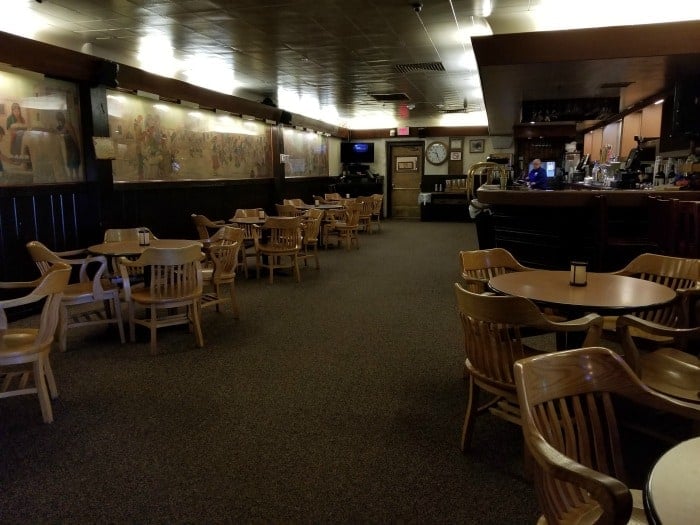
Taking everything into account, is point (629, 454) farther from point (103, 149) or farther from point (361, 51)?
point (103, 149)

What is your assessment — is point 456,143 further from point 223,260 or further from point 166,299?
point 166,299

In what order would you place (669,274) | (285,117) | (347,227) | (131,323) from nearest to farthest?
(669,274) → (131,323) → (347,227) → (285,117)

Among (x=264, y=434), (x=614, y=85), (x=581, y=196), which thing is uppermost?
(x=614, y=85)

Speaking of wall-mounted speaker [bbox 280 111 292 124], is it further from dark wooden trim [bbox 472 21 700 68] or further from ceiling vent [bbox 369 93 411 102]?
dark wooden trim [bbox 472 21 700 68]

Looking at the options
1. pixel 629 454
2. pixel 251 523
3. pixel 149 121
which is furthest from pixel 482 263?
pixel 149 121

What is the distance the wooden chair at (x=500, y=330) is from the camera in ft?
7.61

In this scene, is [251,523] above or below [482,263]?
below

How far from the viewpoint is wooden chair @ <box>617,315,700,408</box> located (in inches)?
94.5

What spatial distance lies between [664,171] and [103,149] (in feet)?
23.9

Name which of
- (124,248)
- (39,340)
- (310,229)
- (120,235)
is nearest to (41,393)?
(39,340)

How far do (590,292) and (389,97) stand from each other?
911 centimetres

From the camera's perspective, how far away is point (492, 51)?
218 inches

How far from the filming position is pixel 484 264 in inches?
147

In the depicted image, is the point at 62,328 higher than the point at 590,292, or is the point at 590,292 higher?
the point at 590,292
